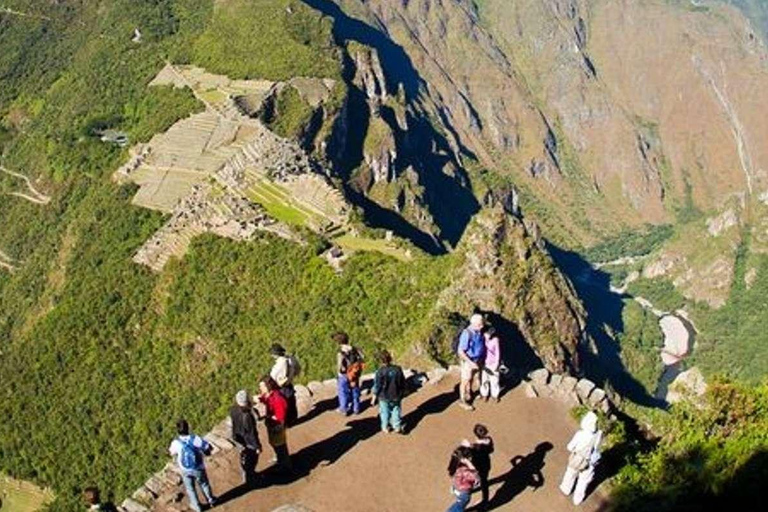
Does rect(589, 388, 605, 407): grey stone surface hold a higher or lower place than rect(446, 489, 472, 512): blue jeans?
lower

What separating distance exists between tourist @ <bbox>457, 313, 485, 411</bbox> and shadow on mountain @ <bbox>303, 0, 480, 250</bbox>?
2053 inches

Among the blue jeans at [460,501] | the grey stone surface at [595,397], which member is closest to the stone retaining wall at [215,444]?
the grey stone surface at [595,397]

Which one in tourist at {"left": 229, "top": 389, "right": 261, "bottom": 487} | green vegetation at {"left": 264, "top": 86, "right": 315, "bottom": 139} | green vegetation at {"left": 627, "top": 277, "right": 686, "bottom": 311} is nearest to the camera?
tourist at {"left": 229, "top": 389, "right": 261, "bottom": 487}

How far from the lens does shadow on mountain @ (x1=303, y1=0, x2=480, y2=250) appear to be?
101 metres

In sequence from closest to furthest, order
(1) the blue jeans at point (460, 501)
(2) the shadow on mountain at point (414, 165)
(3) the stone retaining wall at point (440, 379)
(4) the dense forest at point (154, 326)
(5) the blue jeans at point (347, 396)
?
(1) the blue jeans at point (460, 501), (4) the dense forest at point (154, 326), (5) the blue jeans at point (347, 396), (3) the stone retaining wall at point (440, 379), (2) the shadow on mountain at point (414, 165)

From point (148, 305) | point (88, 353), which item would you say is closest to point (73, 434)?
point (88, 353)

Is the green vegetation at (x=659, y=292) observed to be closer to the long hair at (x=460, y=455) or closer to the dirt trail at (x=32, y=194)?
the dirt trail at (x=32, y=194)

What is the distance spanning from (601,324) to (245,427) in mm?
119640

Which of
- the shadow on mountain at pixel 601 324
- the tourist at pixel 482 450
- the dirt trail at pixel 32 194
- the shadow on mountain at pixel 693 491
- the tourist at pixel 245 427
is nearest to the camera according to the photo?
the shadow on mountain at pixel 693 491

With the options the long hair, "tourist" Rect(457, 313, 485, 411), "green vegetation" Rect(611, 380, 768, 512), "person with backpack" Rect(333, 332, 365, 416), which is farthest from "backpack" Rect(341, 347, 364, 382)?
"green vegetation" Rect(611, 380, 768, 512)

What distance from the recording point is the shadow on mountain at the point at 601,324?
85.4 meters

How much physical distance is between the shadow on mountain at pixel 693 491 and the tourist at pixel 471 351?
A: 15.6ft

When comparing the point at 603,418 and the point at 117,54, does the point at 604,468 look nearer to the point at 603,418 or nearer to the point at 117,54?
the point at 603,418

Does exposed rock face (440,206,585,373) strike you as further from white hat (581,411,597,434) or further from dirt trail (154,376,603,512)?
white hat (581,411,597,434)
